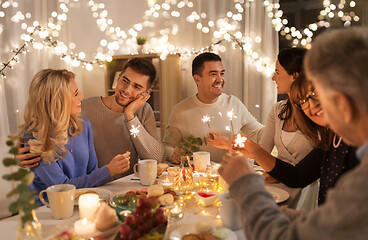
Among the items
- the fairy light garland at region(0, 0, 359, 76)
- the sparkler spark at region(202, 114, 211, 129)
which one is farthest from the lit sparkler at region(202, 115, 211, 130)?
the fairy light garland at region(0, 0, 359, 76)

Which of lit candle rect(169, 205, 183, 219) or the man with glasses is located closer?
lit candle rect(169, 205, 183, 219)

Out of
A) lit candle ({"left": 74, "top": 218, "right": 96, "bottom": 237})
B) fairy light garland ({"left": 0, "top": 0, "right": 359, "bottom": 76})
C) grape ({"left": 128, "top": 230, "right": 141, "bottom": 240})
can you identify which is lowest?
lit candle ({"left": 74, "top": 218, "right": 96, "bottom": 237})

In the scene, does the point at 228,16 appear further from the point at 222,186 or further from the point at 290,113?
the point at 222,186

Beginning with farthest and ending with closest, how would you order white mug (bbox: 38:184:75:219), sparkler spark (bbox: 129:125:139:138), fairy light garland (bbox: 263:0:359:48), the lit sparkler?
fairy light garland (bbox: 263:0:359:48) < the lit sparkler < sparkler spark (bbox: 129:125:139:138) < white mug (bbox: 38:184:75:219)

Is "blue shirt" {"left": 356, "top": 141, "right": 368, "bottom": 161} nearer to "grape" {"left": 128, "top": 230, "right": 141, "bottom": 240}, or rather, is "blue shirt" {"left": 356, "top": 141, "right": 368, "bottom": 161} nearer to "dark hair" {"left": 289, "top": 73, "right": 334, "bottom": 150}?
"grape" {"left": 128, "top": 230, "right": 141, "bottom": 240}

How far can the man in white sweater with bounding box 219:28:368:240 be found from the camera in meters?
0.67

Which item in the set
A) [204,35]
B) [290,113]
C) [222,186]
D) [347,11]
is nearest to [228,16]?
[204,35]

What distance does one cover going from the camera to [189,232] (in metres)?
1.08

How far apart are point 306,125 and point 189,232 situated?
3.03ft

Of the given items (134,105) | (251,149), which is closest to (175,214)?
(251,149)

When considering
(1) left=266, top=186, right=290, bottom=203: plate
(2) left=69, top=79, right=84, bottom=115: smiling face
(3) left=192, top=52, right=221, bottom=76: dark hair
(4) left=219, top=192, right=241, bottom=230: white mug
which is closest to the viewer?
(4) left=219, top=192, right=241, bottom=230: white mug

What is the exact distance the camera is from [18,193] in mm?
865

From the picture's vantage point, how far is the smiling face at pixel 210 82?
2939mm

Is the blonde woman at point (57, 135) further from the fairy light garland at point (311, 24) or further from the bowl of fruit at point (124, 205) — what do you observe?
the fairy light garland at point (311, 24)
